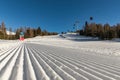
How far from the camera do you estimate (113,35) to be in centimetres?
6862

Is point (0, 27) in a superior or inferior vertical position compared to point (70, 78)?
superior

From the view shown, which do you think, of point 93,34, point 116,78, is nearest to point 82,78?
point 116,78

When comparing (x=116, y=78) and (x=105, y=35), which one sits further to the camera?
(x=105, y=35)

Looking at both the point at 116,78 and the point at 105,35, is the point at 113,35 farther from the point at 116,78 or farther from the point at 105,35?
the point at 116,78

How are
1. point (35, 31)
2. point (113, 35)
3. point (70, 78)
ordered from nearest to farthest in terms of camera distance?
point (70, 78)
point (113, 35)
point (35, 31)

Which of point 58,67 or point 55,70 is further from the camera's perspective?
point 58,67

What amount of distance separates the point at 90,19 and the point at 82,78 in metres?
116

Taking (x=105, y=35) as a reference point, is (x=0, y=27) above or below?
above

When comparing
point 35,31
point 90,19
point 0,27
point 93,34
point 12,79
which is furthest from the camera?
point 35,31

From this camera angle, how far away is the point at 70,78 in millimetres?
4652

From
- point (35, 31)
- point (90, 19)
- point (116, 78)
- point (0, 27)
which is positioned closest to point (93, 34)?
point (90, 19)

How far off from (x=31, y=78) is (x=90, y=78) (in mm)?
1781

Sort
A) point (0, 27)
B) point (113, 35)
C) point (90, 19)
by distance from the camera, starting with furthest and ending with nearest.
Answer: point (90, 19) → point (0, 27) → point (113, 35)

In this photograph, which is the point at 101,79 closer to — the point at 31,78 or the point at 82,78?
the point at 82,78
